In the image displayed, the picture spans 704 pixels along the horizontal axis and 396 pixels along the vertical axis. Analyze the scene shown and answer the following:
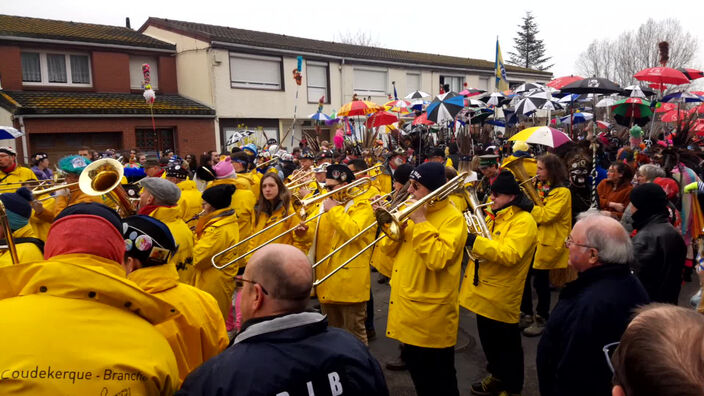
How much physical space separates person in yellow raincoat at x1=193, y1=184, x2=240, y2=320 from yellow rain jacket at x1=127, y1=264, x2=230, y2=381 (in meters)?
1.84

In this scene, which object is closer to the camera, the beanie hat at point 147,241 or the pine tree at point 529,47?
the beanie hat at point 147,241

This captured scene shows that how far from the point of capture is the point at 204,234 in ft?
14.3

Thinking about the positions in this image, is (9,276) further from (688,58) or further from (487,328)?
(688,58)

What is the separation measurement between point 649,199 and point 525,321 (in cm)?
241

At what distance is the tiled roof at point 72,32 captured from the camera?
18.3 meters

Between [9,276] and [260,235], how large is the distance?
3.32 m

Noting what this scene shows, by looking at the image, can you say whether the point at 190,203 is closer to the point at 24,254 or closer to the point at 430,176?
the point at 24,254

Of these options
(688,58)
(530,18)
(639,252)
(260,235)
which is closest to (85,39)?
(260,235)

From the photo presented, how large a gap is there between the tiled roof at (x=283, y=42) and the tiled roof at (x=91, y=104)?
3288 mm

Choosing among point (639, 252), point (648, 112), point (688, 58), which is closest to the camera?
point (639, 252)

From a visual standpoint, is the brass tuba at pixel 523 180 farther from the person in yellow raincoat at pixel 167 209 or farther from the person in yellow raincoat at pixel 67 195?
the person in yellow raincoat at pixel 67 195

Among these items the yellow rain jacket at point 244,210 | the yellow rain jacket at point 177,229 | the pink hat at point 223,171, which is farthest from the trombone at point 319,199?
the pink hat at point 223,171

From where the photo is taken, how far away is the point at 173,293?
7.71ft

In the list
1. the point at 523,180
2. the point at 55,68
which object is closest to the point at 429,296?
the point at 523,180
